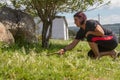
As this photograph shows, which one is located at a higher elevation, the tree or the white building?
the tree

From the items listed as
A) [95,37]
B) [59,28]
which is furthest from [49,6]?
[59,28]

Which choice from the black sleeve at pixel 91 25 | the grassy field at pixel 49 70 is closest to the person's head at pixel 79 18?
the black sleeve at pixel 91 25

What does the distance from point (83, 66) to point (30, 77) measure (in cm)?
168

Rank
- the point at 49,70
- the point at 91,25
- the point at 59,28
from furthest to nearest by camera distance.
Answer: the point at 59,28
the point at 91,25
the point at 49,70

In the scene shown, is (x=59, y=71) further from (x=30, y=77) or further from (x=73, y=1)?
(x=73, y=1)

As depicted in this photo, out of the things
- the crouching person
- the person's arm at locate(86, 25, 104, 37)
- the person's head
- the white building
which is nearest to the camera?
the person's head

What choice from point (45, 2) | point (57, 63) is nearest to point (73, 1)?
Answer: point (45, 2)

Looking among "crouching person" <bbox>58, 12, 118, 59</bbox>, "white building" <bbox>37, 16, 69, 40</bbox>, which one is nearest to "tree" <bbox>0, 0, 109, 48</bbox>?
"crouching person" <bbox>58, 12, 118, 59</bbox>

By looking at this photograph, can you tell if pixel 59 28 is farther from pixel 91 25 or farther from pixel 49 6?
pixel 91 25

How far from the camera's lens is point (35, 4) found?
53.5ft

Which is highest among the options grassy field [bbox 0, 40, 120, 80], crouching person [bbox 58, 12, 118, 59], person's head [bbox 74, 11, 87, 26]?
person's head [bbox 74, 11, 87, 26]

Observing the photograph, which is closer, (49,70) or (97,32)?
(49,70)

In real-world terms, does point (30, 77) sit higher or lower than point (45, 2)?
lower

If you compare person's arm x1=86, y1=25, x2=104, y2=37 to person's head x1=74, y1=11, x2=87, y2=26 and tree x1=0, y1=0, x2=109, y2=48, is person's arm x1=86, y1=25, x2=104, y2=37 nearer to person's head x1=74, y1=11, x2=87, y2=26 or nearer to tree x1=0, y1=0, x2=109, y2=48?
person's head x1=74, y1=11, x2=87, y2=26
